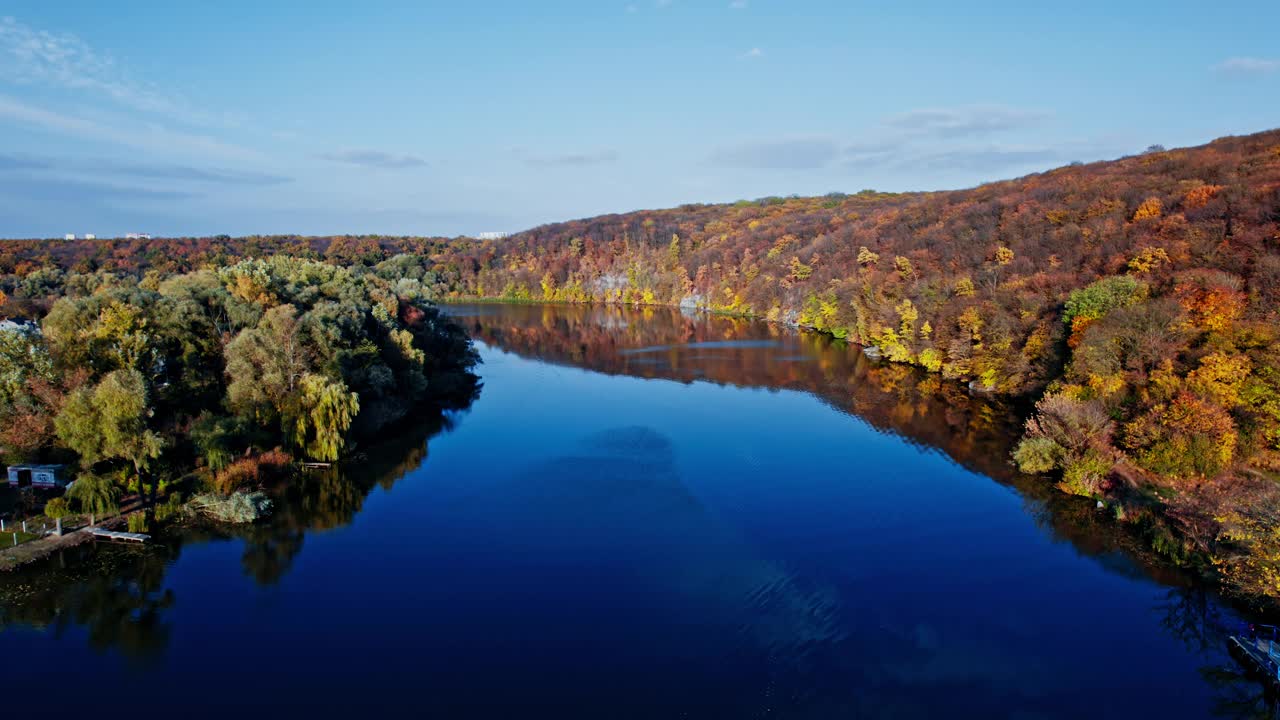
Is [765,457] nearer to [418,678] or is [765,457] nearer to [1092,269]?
[418,678]

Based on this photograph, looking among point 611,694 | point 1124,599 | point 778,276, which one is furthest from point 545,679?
point 778,276

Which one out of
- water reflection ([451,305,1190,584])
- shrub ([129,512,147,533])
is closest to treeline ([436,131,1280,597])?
water reflection ([451,305,1190,584])

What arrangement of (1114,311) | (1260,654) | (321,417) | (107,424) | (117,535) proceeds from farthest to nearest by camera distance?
(1114,311)
(321,417)
(107,424)
(117,535)
(1260,654)

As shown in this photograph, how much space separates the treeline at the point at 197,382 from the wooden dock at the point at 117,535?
1.43 meters

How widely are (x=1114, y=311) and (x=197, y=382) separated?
4097 centimetres

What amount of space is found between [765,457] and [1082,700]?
17.0m

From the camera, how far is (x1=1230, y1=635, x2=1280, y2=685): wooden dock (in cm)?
1537

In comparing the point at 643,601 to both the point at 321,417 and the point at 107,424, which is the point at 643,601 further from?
the point at 107,424

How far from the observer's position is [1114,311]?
1259 inches

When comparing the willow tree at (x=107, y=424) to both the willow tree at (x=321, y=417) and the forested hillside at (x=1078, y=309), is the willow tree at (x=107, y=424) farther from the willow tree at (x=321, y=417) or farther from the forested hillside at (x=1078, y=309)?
the willow tree at (x=321, y=417)

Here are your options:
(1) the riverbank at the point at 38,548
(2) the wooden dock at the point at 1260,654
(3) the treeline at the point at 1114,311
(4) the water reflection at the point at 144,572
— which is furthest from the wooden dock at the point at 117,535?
(3) the treeline at the point at 1114,311

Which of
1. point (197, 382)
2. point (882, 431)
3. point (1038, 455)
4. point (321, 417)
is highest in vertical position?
point (197, 382)

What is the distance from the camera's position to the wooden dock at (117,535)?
22.4 metres

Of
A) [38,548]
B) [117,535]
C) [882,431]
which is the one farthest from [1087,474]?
[38,548]
